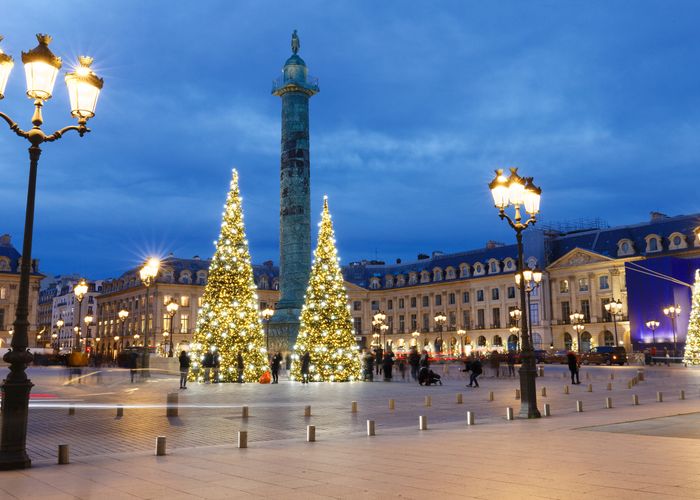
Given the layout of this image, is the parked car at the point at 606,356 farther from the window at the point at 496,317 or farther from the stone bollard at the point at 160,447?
the stone bollard at the point at 160,447

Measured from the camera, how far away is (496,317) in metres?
90.2

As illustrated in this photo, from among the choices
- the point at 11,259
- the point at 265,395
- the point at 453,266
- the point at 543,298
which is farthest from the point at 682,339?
the point at 11,259

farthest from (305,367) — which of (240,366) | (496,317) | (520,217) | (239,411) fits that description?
(496,317)

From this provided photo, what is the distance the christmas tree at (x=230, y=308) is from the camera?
31.7 meters

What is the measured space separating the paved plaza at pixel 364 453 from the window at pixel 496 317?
69.5 m

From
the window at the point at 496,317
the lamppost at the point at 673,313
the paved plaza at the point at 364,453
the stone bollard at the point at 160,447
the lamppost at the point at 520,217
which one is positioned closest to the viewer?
the paved plaza at the point at 364,453

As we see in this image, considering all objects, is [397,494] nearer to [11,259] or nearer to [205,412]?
[205,412]

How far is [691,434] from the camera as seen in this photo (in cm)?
1244

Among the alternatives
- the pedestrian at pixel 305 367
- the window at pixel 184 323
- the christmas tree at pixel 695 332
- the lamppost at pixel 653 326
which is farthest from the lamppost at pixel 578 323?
the window at pixel 184 323

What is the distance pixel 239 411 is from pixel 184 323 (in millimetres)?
80811

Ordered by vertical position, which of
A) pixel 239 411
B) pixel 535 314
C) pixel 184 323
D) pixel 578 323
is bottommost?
pixel 239 411

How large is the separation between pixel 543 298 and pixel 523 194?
233 feet

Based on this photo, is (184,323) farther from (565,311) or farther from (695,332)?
(695,332)

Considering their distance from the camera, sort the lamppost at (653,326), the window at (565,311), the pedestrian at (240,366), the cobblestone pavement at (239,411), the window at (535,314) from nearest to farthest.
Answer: the cobblestone pavement at (239,411) → the pedestrian at (240,366) → the lamppost at (653,326) → the window at (565,311) → the window at (535,314)
